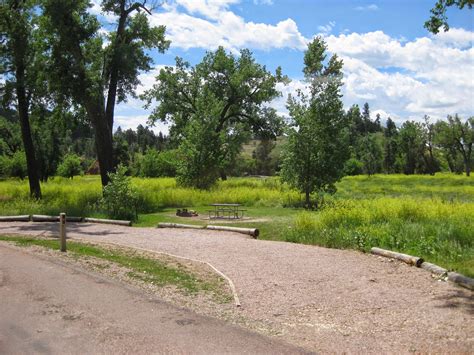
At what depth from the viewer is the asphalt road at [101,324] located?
5730mm

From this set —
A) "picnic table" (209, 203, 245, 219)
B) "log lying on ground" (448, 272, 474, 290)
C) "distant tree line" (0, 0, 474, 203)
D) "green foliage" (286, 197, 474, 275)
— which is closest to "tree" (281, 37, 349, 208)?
"distant tree line" (0, 0, 474, 203)

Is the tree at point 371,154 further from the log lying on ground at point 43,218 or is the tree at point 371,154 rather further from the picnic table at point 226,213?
the log lying on ground at point 43,218

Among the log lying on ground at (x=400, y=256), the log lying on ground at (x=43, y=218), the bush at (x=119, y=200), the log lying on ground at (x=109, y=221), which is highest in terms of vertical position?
the bush at (x=119, y=200)

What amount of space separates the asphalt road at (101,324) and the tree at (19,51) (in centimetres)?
1926

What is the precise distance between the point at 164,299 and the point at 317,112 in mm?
18440

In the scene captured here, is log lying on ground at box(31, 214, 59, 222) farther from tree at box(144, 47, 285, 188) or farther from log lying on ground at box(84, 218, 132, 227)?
tree at box(144, 47, 285, 188)

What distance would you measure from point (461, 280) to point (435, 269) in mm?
904

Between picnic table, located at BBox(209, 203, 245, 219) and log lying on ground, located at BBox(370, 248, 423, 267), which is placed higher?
picnic table, located at BBox(209, 203, 245, 219)

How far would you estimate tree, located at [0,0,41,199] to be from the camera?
2448 cm

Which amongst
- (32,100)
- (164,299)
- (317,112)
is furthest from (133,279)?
(32,100)

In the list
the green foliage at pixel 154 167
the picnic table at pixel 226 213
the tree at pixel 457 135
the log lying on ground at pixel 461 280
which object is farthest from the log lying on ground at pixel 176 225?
the tree at pixel 457 135

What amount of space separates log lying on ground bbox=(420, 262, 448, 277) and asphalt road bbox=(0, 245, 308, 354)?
4711 millimetres

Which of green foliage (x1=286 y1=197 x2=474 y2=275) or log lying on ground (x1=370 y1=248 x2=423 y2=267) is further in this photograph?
green foliage (x1=286 y1=197 x2=474 y2=275)

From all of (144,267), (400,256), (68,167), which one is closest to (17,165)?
(68,167)
